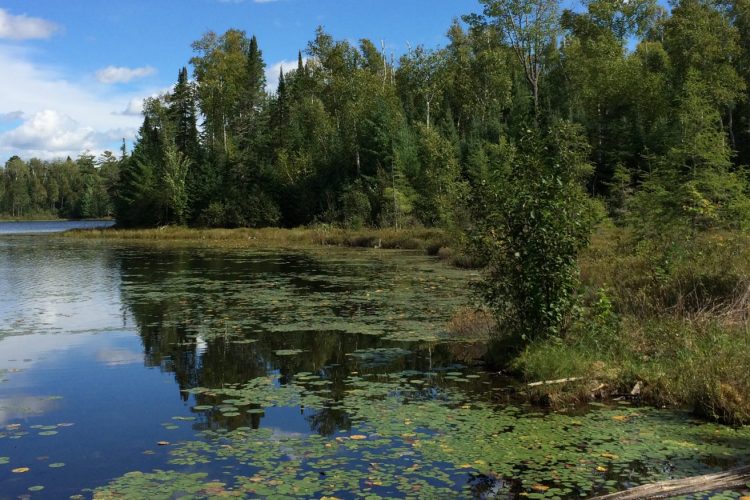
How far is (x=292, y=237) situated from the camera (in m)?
50.5

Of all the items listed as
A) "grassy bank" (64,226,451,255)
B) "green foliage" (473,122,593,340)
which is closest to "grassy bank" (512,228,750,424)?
"green foliage" (473,122,593,340)

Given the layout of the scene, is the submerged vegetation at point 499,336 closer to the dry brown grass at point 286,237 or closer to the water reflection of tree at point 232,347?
the water reflection of tree at point 232,347

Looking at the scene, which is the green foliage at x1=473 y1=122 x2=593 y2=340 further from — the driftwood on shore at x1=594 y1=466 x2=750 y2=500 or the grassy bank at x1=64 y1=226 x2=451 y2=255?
the grassy bank at x1=64 y1=226 x2=451 y2=255

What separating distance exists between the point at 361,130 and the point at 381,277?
113 ft

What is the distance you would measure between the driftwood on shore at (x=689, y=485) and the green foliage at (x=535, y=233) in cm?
415

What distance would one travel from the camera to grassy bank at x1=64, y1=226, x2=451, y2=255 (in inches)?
1638

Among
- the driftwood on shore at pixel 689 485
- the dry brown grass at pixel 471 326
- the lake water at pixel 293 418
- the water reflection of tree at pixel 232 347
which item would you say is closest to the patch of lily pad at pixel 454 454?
the lake water at pixel 293 418

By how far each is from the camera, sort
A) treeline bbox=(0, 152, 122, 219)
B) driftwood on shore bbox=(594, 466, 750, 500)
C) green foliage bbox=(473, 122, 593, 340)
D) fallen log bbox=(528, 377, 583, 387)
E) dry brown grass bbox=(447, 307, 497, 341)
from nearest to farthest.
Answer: driftwood on shore bbox=(594, 466, 750, 500), fallen log bbox=(528, 377, 583, 387), green foliage bbox=(473, 122, 593, 340), dry brown grass bbox=(447, 307, 497, 341), treeline bbox=(0, 152, 122, 219)

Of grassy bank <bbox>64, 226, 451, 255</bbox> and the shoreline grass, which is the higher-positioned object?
grassy bank <bbox>64, 226, 451, 255</bbox>

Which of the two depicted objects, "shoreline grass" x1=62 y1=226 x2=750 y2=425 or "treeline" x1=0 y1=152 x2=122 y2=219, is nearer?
"shoreline grass" x1=62 y1=226 x2=750 y2=425

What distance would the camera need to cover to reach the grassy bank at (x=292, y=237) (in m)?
41.6

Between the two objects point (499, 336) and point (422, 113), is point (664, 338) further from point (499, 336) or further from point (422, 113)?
point (422, 113)

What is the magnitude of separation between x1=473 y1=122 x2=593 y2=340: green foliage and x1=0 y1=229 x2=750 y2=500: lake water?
1.36 metres

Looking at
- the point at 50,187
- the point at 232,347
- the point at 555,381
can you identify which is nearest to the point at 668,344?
the point at 555,381
